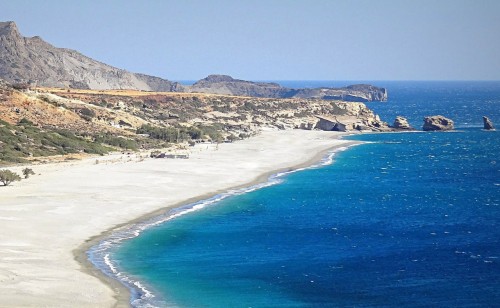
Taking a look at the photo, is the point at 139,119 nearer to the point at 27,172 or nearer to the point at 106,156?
the point at 106,156

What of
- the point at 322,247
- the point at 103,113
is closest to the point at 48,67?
the point at 103,113

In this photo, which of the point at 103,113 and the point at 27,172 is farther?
the point at 103,113

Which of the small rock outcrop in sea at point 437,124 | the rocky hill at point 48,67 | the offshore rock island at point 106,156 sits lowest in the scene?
the small rock outcrop in sea at point 437,124

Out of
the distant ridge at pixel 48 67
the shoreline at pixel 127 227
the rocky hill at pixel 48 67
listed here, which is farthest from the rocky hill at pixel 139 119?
the rocky hill at pixel 48 67

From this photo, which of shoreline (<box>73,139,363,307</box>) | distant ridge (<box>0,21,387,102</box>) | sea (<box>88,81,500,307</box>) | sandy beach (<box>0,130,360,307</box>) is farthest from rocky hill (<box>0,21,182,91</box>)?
sea (<box>88,81,500,307</box>)

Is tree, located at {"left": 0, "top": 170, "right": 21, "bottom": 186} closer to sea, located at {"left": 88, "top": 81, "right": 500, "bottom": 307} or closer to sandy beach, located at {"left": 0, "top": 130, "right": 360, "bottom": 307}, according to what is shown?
sandy beach, located at {"left": 0, "top": 130, "right": 360, "bottom": 307}

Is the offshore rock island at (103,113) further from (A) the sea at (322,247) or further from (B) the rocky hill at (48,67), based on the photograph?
(A) the sea at (322,247)

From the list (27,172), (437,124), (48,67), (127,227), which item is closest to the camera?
(127,227)
